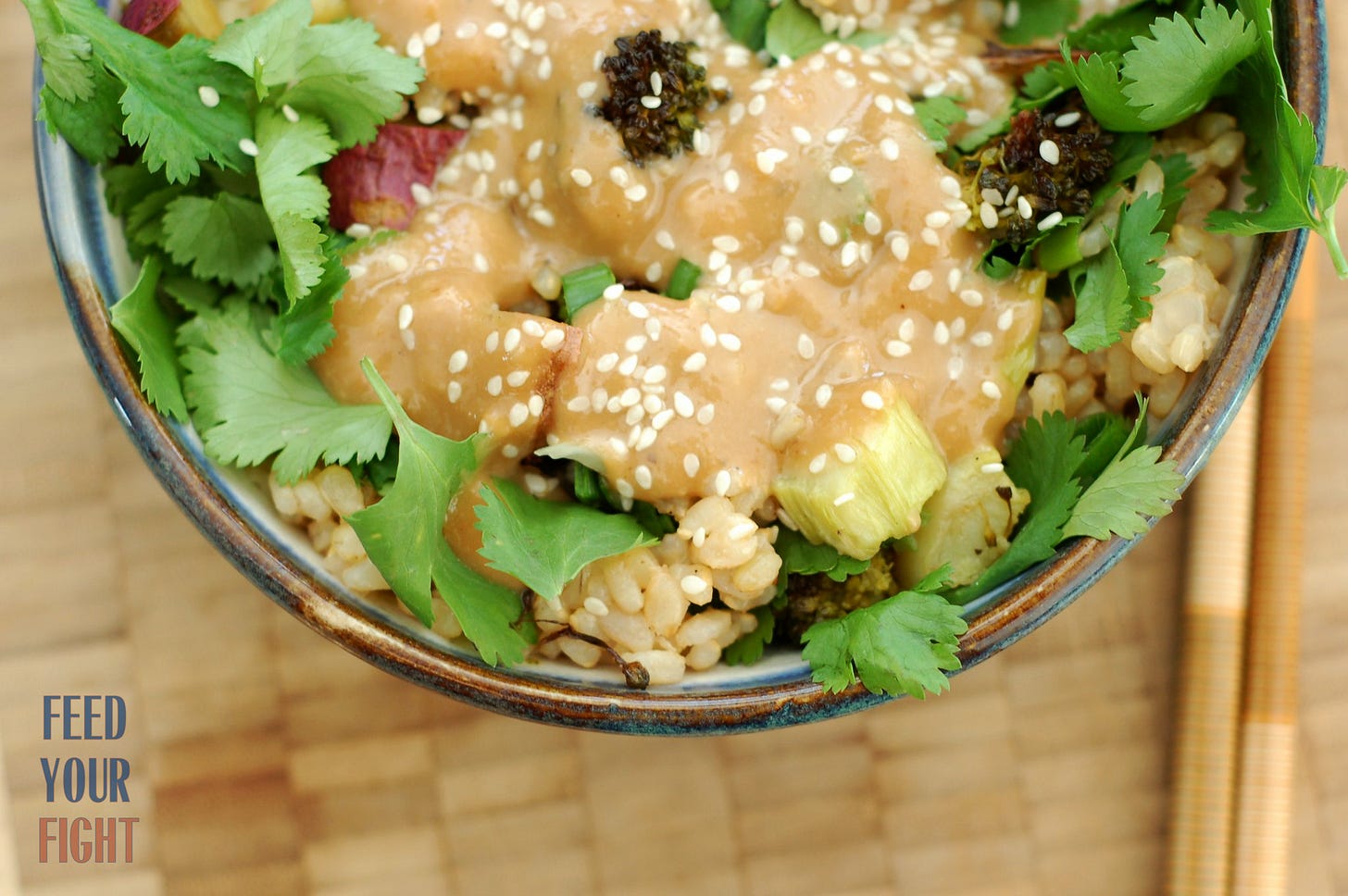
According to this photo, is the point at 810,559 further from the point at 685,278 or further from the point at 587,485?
the point at 685,278

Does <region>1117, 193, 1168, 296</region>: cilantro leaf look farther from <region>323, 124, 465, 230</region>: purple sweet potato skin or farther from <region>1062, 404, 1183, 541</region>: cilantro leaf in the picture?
<region>323, 124, 465, 230</region>: purple sweet potato skin

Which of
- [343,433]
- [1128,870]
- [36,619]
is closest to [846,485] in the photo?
[343,433]

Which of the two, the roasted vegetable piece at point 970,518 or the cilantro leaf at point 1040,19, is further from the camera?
the cilantro leaf at point 1040,19

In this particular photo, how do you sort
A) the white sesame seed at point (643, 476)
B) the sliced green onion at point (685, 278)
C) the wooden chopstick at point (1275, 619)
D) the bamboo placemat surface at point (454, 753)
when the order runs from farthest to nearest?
the bamboo placemat surface at point (454, 753), the wooden chopstick at point (1275, 619), the sliced green onion at point (685, 278), the white sesame seed at point (643, 476)

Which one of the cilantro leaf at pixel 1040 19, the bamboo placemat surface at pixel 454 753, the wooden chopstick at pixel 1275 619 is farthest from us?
the bamboo placemat surface at pixel 454 753

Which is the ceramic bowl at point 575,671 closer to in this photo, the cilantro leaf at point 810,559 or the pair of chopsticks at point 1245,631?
the cilantro leaf at point 810,559

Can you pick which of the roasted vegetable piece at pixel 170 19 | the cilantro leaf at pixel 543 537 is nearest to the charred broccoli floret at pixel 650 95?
the cilantro leaf at pixel 543 537

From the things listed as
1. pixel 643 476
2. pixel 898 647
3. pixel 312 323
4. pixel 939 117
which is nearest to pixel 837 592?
pixel 898 647
